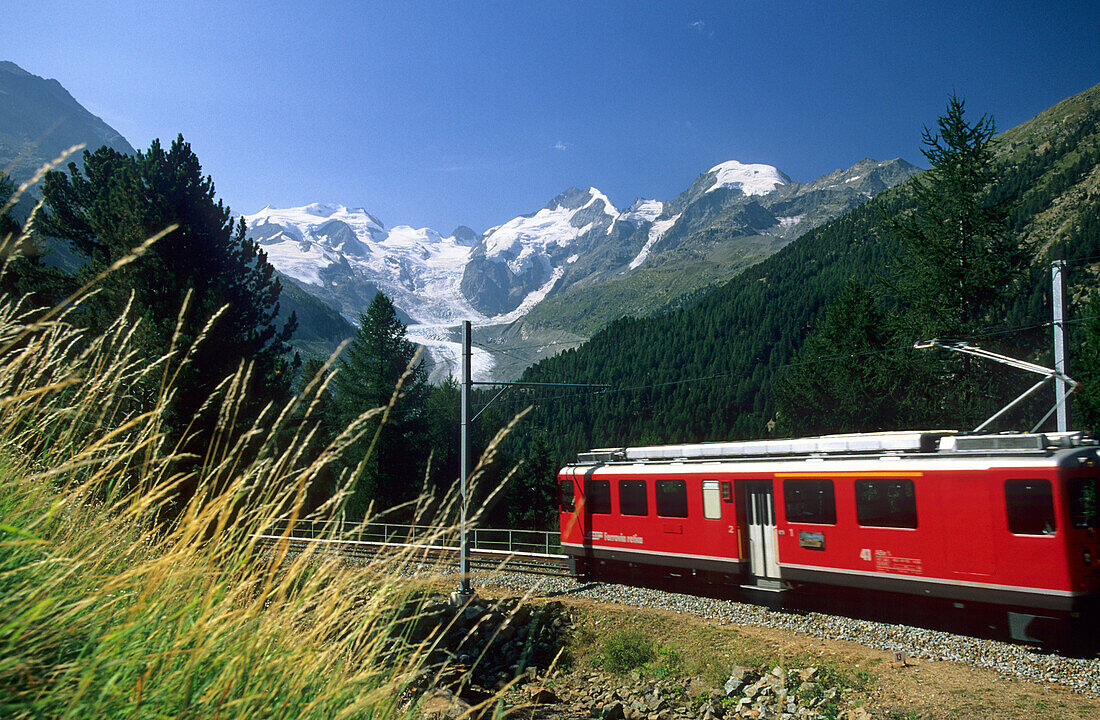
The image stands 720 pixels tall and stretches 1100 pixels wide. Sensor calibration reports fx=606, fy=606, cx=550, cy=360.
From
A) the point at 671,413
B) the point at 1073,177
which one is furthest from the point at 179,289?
the point at 1073,177

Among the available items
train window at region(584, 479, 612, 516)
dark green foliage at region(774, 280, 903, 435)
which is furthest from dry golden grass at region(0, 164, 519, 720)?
dark green foliage at region(774, 280, 903, 435)

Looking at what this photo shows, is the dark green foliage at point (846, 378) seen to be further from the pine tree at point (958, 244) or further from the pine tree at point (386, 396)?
the pine tree at point (386, 396)

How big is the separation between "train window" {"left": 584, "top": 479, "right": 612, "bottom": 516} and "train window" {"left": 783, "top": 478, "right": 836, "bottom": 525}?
4995 mm

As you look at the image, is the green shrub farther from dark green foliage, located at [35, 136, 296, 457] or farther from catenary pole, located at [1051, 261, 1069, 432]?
dark green foliage, located at [35, 136, 296, 457]

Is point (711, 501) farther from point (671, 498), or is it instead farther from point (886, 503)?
point (886, 503)

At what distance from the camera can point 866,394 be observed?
30312 millimetres

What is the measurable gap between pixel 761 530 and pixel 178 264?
17.2 metres

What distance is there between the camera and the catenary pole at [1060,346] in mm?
11984

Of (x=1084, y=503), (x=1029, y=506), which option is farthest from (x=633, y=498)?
(x=1084, y=503)

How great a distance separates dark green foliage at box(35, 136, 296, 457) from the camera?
15062 millimetres

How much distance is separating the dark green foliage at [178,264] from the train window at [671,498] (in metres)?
9.74

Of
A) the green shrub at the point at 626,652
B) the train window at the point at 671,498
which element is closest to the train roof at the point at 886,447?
the train window at the point at 671,498

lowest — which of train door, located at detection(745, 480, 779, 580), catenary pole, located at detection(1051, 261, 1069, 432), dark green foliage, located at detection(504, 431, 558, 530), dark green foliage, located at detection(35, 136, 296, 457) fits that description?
dark green foliage, located at detection(504, 431, 558, 530)

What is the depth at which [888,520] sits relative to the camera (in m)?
10.7
